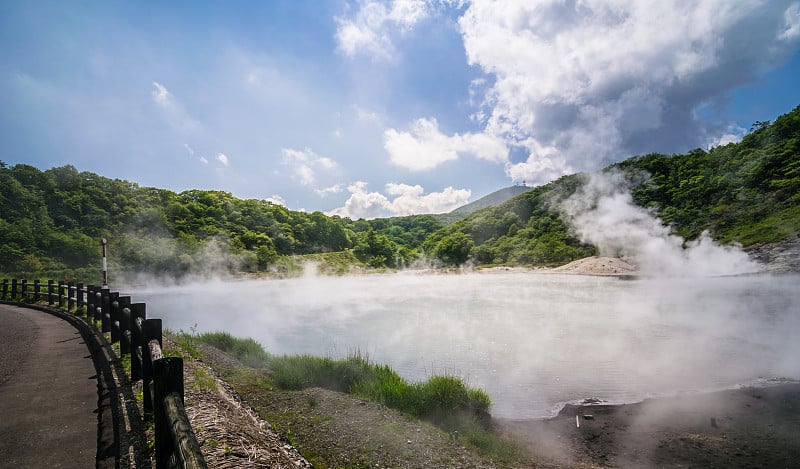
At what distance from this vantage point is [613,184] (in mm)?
86938

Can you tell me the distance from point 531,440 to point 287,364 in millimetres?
6464

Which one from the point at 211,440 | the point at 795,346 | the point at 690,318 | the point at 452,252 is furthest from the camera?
the point at 452,252

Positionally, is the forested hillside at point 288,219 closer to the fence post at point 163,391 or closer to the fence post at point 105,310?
the fence post at point 105,310

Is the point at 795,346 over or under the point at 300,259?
under

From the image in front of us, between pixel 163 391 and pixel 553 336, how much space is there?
53.8ft

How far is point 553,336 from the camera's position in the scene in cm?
1642

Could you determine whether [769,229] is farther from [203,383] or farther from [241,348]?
[203,383]

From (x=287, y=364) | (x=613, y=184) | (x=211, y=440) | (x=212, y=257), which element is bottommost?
(x=287, y=364)

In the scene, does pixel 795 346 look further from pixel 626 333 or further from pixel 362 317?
pixel 362 317

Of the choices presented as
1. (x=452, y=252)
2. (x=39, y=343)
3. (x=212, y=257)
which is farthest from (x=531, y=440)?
(x=452, y=252)

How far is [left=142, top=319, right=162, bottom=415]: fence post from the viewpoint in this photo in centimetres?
439

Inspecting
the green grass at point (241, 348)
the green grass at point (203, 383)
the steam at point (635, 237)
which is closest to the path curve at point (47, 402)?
the green grass at point (203, 383)

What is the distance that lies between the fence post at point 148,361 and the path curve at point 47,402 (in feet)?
1.80

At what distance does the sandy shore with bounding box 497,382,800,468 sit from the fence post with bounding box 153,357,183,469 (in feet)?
20.0
